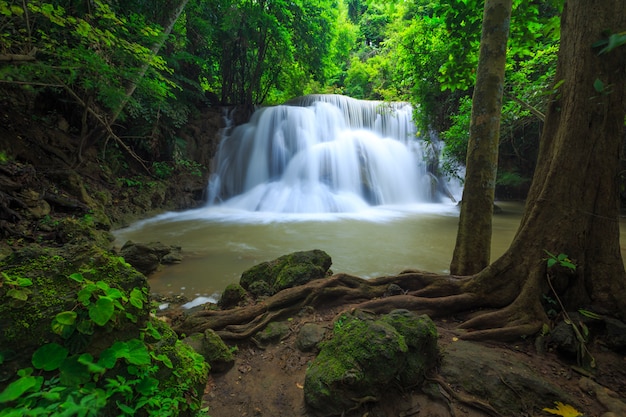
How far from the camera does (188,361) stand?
5.34 feet

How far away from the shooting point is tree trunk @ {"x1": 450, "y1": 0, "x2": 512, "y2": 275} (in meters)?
3.19

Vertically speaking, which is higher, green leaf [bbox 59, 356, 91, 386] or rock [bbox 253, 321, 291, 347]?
green leaf [bbox 59, 356, 91, 386]

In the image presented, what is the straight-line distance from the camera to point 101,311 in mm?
1229

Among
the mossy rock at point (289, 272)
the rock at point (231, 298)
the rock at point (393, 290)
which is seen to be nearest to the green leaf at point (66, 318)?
the rock at point (231, 298)

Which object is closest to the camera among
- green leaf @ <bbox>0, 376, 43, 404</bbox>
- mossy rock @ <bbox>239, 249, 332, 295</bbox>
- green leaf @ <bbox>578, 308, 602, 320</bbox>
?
green leaf @ <bbox>0, 376, 43, 404</bbox>

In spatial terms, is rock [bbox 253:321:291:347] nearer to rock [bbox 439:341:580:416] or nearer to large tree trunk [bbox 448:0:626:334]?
rock [bbox 439:341:580:416]

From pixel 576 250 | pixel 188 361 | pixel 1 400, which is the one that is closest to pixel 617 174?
pixel 576 250

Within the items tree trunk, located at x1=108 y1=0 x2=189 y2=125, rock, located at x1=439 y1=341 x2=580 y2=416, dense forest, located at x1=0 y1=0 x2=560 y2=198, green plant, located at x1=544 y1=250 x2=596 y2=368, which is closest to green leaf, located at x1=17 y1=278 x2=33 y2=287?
rock, located at x1=439 y1=341 x2=580 y2=416

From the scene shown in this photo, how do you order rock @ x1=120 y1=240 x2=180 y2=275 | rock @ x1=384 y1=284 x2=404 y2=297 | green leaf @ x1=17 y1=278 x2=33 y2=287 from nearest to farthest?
green leaf @ x1=17 y1=278 x2=33 y2=287 → rock @ x1=384 y1=284 x2=404 y2=297 → rock @ x1=120 y1=240 x2=180 y2=275

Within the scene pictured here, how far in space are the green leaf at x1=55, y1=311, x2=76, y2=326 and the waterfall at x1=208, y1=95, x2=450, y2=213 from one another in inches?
427

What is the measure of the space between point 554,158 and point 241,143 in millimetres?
14624

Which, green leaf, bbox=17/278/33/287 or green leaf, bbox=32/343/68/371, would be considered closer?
green leaf, bbox=32/343/68/371

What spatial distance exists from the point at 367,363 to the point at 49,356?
5.52ft

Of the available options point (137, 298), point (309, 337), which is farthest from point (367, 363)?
point (137, 298)
